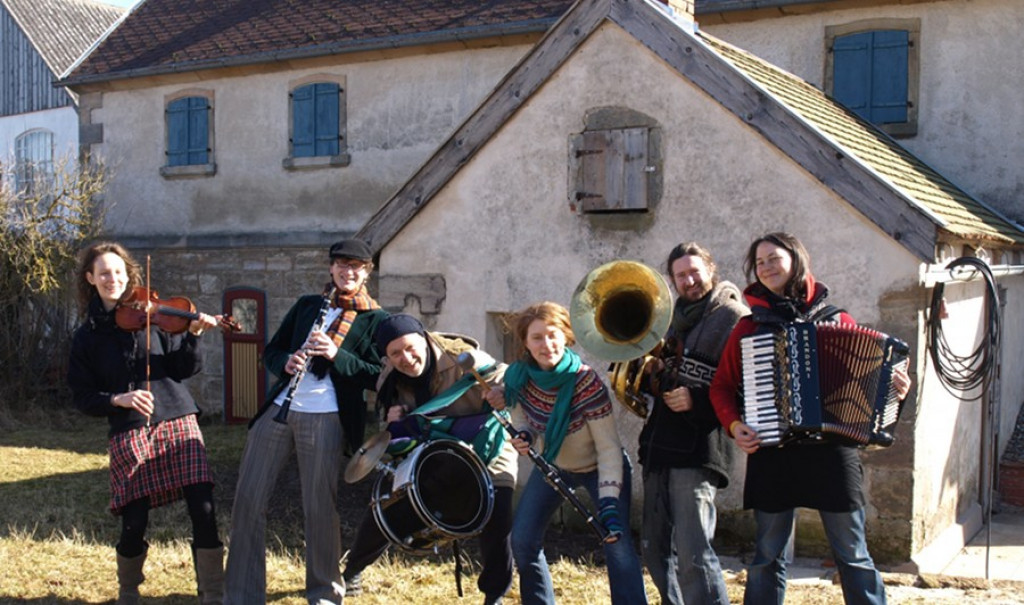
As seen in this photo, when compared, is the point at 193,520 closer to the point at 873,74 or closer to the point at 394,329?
the point at 394,329

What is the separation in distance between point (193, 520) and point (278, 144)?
10.0m

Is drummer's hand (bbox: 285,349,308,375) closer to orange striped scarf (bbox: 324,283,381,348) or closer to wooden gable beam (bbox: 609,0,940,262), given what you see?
orange striped scarf (bbox: 324,283,381,348)

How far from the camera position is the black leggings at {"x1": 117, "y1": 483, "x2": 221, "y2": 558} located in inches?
213

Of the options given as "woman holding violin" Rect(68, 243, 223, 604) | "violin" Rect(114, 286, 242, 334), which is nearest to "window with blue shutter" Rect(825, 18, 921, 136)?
"violin" Rect(114, 286, 242, 334)

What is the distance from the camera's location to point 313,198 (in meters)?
14.5

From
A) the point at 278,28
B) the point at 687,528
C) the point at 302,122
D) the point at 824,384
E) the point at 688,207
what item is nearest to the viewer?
the point at 824,384

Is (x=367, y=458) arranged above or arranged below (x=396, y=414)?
below

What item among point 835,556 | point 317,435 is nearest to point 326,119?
point 317,435

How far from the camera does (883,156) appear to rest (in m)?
8.41

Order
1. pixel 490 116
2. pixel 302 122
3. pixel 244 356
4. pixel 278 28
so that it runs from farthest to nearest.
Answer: pixel 244 356, pixel 278 28, pixel 302 122, pixel 490 116

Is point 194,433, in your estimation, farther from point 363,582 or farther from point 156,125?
point 156,125

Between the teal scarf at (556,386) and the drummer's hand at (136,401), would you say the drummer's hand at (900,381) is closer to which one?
the teal scarf at (556,386)

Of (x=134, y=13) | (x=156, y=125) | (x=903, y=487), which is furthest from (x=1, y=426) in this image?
(x=903, y=487)

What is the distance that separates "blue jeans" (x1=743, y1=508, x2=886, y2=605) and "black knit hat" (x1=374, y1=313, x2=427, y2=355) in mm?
1835
